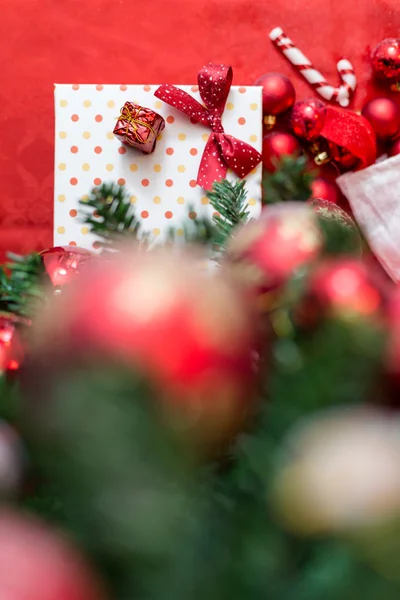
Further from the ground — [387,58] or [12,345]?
[387,58]

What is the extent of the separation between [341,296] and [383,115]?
0.93 metres

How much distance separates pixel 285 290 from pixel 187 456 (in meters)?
0.08

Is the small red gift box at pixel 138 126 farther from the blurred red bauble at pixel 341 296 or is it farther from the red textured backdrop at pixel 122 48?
the blurred red bauble at pixel 341 296

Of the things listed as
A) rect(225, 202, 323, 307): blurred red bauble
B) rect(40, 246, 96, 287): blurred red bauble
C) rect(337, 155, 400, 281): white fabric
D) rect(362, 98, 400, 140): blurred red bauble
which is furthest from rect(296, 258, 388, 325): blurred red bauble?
rect(362, 98, 400, 140): blurred red bauble

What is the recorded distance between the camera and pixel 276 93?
3.36 ft

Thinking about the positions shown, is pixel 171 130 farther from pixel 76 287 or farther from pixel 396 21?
pixel 76 287

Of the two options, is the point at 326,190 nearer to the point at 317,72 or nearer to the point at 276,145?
the point at 276,145

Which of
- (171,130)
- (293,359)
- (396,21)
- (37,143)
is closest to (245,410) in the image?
(293,359)

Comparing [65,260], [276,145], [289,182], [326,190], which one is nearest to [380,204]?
[326,190]

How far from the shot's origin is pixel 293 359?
7.5 inches

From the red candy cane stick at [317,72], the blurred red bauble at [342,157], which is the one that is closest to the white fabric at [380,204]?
the blurred red bauble at [342,157]

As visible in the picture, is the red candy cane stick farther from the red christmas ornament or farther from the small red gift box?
the small red gift box

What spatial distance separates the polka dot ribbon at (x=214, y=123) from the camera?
0.91m

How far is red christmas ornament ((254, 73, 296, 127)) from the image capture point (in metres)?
1.02
